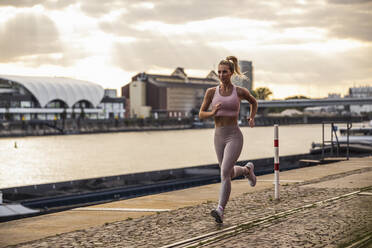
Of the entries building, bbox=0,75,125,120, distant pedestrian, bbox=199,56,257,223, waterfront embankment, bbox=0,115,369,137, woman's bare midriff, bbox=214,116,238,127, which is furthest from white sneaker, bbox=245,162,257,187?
building, bbox=0,75,125,120

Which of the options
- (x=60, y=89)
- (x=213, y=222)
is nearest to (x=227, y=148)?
(x=213, y=222)

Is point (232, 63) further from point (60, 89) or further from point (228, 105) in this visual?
point (60, 89)

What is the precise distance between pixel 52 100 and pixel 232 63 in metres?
148

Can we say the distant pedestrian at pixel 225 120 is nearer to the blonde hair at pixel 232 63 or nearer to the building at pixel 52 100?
the blonde hair at pixel 232 63

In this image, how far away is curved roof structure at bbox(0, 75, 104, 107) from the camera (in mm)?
144000

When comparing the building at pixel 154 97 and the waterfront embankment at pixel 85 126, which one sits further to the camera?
the building at pixel 154 97

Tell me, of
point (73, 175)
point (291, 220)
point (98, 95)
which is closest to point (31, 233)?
point (291, 220)

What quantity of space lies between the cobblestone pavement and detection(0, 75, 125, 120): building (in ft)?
406

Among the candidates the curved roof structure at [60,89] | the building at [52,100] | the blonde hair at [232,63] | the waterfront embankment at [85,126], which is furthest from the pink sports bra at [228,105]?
the curved roof structure at [60,89]

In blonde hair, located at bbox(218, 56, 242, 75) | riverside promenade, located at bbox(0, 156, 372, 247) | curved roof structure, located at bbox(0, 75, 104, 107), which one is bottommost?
riverside promenade, located at bbox(0, 156, 372, 247)

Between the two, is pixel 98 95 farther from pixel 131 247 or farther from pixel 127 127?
pixel 131 247

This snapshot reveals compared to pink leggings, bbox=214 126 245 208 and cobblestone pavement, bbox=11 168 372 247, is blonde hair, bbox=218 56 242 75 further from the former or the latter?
cobblestone pavement, bbox=11 168 372 247

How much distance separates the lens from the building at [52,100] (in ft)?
440

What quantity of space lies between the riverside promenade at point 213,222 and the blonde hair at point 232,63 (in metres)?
2.10
